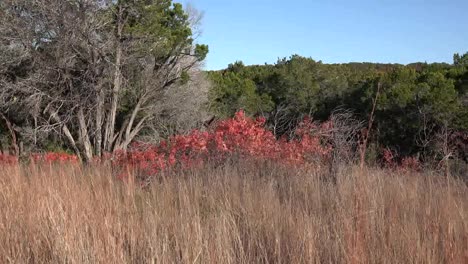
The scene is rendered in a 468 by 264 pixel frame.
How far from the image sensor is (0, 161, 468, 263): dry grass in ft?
9.21

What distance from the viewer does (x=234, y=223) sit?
3244mm

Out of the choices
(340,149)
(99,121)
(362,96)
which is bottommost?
(340,149)

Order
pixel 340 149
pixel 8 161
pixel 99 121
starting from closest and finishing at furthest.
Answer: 1. pixel 8 161
2. pixel 340 149
3. pixel 99 121

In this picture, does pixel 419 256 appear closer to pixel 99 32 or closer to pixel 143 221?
pixel 143 221

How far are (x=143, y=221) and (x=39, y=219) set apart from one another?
80 cm

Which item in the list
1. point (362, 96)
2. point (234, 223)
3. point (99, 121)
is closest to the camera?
point (234, 223)

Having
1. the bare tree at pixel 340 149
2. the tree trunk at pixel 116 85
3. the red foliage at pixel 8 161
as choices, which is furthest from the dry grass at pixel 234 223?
the tree trunk at pixel 116 85

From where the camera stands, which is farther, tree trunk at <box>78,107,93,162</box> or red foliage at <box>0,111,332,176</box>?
tree trunk at <box>78,107,93,162</box>

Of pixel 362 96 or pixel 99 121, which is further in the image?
pixel 362 96

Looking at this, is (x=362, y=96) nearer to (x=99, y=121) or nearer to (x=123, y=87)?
(x=123, y=87)

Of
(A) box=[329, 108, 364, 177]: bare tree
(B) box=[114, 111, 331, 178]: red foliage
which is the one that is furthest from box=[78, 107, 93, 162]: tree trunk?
(A) box=[329, 108, 364, 177]: bare tree

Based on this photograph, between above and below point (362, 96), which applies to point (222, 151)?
below

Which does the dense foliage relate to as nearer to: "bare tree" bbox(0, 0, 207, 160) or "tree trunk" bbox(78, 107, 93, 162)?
"bare tree" bbox(0, 0, 207, 160)

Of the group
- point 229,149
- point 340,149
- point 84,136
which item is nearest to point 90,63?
point 84,136
